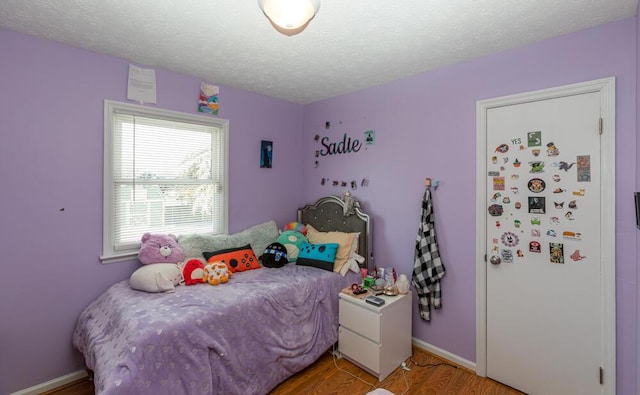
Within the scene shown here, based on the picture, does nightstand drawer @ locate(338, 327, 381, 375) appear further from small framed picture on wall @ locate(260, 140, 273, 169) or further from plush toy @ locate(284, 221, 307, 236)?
small framed picture on wall @ locate(260, 140, 273, 169)

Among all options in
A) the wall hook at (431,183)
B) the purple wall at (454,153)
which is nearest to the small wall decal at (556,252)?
the purple wall at (454,153)

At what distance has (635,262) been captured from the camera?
1784 mm

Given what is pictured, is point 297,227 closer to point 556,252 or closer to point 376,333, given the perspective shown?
point 376,333

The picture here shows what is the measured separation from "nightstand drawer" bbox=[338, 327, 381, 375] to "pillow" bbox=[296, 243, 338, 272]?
0.58 metres

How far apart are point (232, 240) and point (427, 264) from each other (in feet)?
6.01

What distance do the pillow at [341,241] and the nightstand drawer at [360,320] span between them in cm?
39

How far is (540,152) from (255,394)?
2.54 metres

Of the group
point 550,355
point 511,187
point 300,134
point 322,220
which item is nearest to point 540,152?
point 511,187

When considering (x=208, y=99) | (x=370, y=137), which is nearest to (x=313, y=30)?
A: (x=370, y=137)

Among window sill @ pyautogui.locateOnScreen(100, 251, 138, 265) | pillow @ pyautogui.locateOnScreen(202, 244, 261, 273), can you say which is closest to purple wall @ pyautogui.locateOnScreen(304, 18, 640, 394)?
pillow @ pyautogui.locateOnScreen(202, 244, 261, 273)

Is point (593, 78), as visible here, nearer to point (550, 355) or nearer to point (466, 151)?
point (466, 151)

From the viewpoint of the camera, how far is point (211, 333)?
1.88 meters

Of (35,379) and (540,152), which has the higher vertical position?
(540,152)

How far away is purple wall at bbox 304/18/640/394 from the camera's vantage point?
182 cm
